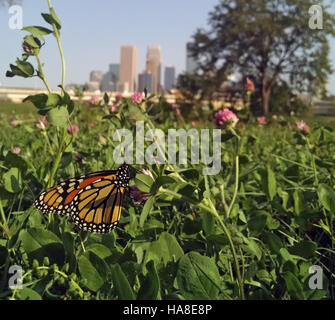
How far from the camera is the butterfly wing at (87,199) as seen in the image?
82 centimetres

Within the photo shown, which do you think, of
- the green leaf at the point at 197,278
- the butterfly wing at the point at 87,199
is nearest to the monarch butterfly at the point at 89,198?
the butterfly wing at the point at 87,199

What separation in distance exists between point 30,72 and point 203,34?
21.5m

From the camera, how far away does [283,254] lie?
757 millimetres

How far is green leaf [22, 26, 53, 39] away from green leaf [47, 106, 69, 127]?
7.4 inches

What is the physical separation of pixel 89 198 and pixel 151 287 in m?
0.31

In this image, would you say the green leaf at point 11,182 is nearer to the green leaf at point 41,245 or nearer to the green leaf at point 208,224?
the green leaf at point 41,245

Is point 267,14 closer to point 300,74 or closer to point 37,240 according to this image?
point 300,74

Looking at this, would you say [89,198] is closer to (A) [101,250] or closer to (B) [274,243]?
(A) [101,250]

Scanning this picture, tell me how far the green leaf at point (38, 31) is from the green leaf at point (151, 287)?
1.89 feet

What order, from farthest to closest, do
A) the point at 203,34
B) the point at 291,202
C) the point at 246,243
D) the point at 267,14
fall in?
the point at 203,34, the point at 267,14, the point at 291,202, the point at 246,243

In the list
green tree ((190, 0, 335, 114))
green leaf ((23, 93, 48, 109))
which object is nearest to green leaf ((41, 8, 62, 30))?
green leaf ((23, 93, 48, 109))

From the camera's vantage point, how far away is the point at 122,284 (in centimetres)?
58

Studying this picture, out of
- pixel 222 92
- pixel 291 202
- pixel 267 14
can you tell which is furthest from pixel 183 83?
pixel 291 202

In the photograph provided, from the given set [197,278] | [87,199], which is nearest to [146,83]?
[87,199]
